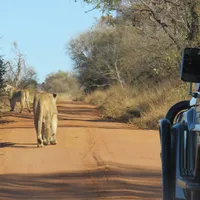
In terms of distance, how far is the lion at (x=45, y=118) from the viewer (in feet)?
43.6

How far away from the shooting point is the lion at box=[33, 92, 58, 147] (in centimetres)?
1330

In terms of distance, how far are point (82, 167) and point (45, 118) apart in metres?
3.85

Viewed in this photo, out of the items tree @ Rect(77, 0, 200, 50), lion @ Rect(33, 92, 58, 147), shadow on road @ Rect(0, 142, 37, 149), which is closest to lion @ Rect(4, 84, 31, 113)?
tree @ Rect(77, 0, 200, 50)

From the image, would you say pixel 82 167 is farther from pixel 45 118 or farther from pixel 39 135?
pixel 45 118

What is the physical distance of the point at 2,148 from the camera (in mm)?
12836

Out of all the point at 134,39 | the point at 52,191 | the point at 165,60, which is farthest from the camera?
the point at 134,39

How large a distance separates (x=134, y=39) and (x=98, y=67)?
14519mm

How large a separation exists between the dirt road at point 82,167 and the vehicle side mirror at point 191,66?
3153mm

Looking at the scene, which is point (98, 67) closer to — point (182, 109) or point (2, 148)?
point (2, 148)

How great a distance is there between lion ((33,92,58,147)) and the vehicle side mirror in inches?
347

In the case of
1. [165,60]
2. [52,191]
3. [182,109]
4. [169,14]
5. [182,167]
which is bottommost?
[52,191]

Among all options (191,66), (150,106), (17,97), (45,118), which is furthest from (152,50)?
(191,66)

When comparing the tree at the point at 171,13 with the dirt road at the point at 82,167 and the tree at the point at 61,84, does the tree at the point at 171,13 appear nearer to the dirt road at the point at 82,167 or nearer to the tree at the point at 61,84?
Result: the dirt road at the point at 82,167

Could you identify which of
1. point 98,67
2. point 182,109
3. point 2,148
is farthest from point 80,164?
point 98,67
